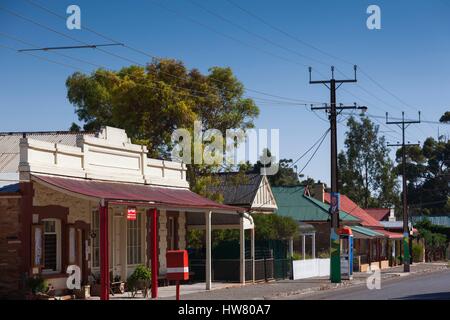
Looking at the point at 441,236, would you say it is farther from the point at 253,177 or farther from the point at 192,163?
the point at 192,163

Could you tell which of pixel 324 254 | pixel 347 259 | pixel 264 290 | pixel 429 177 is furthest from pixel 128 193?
pixel 429 177

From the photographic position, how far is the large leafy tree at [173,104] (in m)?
46.8

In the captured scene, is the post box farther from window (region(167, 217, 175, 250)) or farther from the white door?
the white door

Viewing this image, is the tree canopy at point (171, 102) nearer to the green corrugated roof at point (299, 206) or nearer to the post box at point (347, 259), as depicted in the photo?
the post box at point (347, 259)

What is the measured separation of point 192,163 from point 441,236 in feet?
152

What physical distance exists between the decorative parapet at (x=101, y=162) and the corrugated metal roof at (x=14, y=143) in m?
1.75

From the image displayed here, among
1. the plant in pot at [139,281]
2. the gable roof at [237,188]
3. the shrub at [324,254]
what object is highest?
the gable roof at [237,188]

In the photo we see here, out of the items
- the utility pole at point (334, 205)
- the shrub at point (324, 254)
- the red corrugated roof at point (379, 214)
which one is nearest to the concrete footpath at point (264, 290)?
the utility pole at point (334, 205)

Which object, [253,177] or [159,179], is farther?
[253,177]

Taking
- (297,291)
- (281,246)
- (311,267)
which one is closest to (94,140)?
(297,291)

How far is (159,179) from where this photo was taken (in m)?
35.3

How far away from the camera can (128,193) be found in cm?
2977

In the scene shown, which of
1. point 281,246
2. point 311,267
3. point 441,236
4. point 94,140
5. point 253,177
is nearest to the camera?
point 94,140

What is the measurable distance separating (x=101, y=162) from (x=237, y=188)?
1959 centimetres
